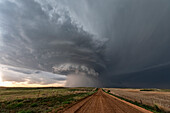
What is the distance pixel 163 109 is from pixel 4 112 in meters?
23.9

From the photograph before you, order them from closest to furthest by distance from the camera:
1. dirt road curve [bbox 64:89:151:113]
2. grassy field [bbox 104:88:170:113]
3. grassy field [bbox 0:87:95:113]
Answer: dirt road curve [bbox 64:89:151:113]
grassy field [bbox 0:87:95:113]
grassy field [bbox 104:88:170:113]

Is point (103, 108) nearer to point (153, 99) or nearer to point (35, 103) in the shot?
point (35, 103)

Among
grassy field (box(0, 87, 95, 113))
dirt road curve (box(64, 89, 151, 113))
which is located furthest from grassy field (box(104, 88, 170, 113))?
grassy field (box(0, 87, 95, 113))

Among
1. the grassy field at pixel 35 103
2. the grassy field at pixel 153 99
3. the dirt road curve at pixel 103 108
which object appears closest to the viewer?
the dirt road curve at pixel 103 108

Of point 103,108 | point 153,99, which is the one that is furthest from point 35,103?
point 153,99

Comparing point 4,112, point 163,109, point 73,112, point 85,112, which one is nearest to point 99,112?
point 85,112

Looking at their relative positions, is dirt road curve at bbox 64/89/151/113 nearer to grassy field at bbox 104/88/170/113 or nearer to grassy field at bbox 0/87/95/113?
grassy field at bbox 0/87/95/113

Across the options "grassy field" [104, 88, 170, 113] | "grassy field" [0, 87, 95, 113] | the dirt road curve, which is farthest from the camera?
"grassy field" [104, 88, 170, 113]

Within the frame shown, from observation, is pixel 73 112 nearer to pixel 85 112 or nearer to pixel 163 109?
pixel 85 112

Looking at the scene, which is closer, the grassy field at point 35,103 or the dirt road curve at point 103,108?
the dirt road curve at point 103,108

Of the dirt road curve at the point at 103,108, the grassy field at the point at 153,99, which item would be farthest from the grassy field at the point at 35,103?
the grassy field at the point at 153,99

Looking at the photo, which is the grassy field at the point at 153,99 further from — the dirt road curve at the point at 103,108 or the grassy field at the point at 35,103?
the grassy field at the point at 35,103

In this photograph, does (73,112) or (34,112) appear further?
(34,112)

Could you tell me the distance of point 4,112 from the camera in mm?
14086
